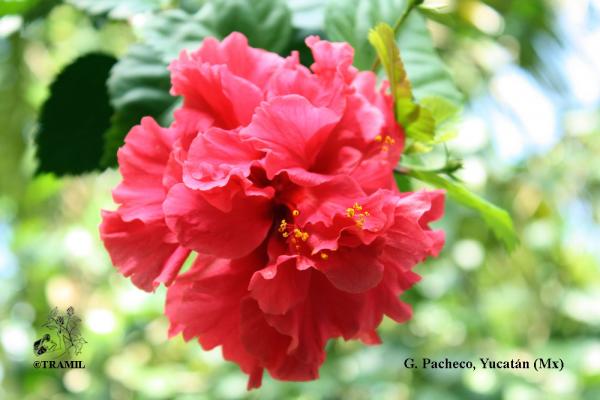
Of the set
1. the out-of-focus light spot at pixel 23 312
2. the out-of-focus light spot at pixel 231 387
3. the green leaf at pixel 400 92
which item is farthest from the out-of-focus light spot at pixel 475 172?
the out-of-focus light spot at pixel 23 312

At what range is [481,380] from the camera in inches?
41.9

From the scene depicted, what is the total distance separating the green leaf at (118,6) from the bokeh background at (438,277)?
43 cm

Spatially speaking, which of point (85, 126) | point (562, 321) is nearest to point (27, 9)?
point (85, 126)

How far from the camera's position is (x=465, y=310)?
1237mm

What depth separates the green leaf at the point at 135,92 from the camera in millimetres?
505

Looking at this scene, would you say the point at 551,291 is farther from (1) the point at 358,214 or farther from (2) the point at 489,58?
(1) the point at 358,214

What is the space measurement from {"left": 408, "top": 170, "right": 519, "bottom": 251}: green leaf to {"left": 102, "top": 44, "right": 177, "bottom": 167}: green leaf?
0.19 meters

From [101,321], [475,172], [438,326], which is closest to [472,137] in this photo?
[475,172]

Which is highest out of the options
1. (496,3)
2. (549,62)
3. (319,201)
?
(319,201)

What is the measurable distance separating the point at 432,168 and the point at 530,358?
32.4 inches

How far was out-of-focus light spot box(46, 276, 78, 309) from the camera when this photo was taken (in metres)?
1.23

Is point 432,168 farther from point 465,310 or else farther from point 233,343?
point 465,310

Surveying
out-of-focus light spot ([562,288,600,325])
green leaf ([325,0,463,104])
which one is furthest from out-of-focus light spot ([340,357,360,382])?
green leaf ([325,0,463,104])

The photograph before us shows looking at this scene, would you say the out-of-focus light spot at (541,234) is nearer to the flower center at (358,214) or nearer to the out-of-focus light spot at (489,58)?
the out-of-focus light spot at (489,58)
